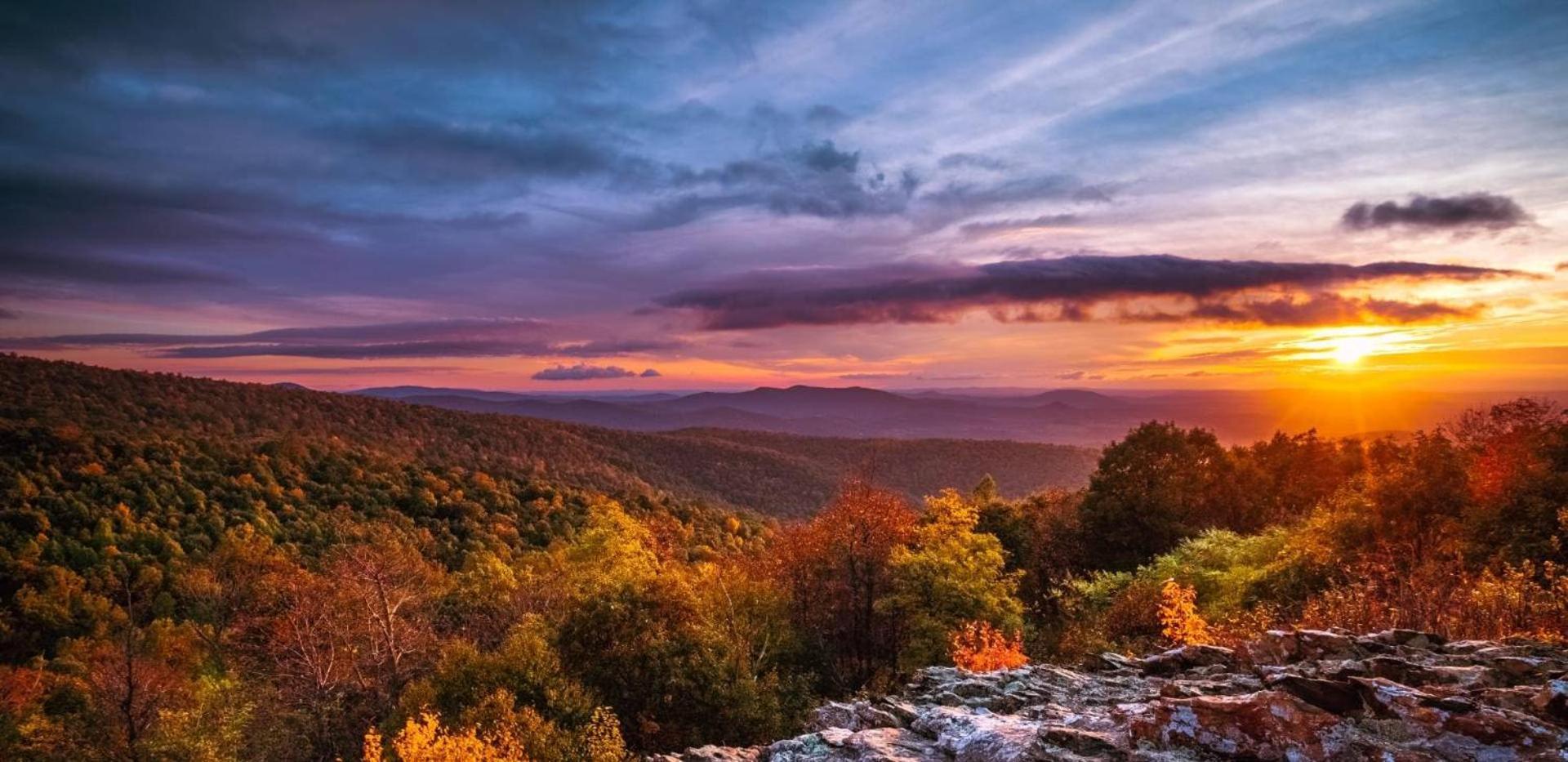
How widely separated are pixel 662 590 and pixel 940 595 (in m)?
11.5

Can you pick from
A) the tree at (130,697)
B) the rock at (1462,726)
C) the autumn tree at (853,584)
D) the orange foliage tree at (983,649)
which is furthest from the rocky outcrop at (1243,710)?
the tree at (130,697)

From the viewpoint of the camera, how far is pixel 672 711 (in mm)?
25109

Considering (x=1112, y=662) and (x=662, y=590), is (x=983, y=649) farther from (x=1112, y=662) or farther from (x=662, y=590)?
(x=662, y=590)

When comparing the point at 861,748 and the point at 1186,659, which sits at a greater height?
the point at 1186,659

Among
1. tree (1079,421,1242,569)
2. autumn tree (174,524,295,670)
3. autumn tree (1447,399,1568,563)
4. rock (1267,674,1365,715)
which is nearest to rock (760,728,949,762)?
rock (1267,674,1365,715)

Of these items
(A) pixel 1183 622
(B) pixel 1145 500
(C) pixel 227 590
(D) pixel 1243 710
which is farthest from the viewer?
(B) pixel 1145 500

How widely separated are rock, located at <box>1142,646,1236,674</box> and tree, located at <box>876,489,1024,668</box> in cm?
1343

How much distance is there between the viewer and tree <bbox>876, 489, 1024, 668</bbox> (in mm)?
28594

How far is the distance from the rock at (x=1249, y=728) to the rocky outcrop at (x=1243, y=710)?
0.05 feet

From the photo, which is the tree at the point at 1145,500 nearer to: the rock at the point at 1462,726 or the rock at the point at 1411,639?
the rock at the point at 1411,639

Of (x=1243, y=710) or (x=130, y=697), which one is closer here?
(x=1243, y=710)

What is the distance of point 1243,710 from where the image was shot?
8.84 metres

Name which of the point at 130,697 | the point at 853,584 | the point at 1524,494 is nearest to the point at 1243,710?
the point at 853,584

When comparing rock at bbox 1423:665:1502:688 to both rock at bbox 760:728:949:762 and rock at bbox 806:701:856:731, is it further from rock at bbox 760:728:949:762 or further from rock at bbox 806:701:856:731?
rock at bbox 806:701:856:731
